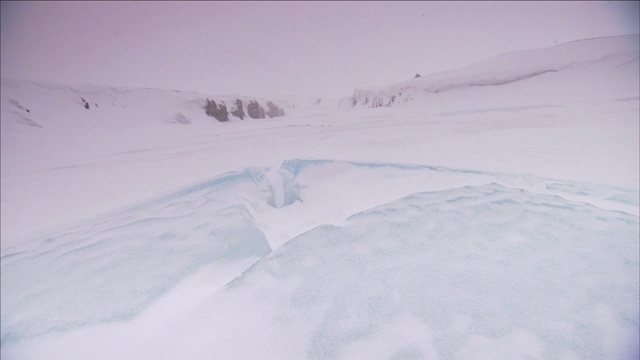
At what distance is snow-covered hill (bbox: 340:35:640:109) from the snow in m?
0.49

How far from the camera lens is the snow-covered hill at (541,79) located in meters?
3.62

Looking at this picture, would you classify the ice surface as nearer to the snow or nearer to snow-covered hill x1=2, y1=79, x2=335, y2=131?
the snow

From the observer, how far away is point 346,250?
1389 mm

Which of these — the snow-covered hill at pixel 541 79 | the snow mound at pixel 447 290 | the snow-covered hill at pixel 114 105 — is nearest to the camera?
the snow mound at pixel 447 290

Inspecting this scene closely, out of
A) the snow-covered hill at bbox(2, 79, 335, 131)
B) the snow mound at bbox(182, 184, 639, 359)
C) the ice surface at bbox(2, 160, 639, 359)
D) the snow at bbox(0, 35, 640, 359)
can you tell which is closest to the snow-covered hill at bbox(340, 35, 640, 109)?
the snow at bbox(0, 35, 640, 359)

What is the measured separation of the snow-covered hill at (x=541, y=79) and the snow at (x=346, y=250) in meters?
0.49

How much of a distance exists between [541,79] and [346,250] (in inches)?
219

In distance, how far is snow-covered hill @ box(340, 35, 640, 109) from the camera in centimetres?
362

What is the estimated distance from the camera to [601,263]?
125cm

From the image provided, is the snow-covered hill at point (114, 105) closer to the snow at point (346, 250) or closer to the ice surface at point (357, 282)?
the snow at point (346, 250)

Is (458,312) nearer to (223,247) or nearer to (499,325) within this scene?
(499,325)

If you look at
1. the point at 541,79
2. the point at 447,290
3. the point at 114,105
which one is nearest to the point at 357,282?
the point at 447,290

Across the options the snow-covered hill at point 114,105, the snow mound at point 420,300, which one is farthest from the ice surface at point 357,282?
the snow-covered hill at point 114,105

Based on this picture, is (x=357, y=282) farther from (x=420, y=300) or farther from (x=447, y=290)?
(x=447, y=290)
